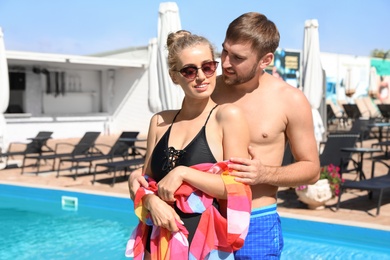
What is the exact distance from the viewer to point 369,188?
18.2ft

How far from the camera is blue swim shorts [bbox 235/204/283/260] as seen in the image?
1787 millimetres

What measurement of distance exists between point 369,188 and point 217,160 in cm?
439

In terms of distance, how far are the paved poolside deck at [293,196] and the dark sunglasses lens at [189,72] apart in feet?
13.3

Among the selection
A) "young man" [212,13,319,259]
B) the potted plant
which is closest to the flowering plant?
the potted plant

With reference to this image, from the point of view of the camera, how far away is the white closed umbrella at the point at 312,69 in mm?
9445

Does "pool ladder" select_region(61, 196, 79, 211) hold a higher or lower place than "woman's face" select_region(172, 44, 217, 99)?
lower

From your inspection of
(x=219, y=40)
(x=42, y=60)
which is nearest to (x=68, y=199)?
(x=219, y=40)

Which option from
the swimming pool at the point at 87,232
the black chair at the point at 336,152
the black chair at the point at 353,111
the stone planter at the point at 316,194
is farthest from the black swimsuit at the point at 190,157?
the black chair at the point at 353,111

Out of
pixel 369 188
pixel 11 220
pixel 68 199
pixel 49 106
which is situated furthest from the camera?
pixel 49 106

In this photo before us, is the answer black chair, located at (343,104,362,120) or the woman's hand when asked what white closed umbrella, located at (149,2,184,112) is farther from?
black chair, located at (343,104,362,120)

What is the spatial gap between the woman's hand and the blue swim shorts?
34 centimetres

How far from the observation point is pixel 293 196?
6910 mm

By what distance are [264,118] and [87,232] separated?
4.91 meters

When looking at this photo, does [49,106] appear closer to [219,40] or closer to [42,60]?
[42,60]
